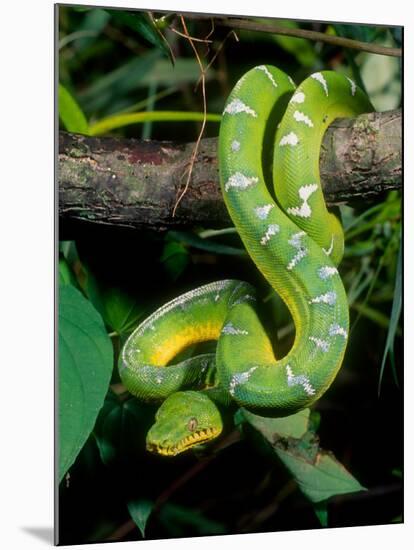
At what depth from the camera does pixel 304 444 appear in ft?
12.6

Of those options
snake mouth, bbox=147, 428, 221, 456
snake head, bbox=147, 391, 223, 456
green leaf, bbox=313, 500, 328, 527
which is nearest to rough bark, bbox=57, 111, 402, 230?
snake head, bbox=147, 391, 223, 456

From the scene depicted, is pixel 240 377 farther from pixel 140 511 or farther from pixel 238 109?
pixel 238 109

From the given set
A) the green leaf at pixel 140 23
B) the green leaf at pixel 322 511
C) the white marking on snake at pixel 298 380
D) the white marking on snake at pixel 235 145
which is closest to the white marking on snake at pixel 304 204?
the white marking on snake at pixel 235 145

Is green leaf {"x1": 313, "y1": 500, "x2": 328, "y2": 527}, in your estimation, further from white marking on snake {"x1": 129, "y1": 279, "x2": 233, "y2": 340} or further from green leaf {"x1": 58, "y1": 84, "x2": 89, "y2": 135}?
green leaf {"x1": 58, "y1": 84, "x2": 89, "y2": 135}

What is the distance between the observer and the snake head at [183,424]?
3.48 meters

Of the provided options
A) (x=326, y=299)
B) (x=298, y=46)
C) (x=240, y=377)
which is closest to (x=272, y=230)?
(x=326, y=299)

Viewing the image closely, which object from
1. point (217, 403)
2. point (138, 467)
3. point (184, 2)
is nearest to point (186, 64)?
point (184, 2)

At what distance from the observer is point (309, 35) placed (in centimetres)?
385

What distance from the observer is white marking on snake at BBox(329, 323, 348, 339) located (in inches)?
144

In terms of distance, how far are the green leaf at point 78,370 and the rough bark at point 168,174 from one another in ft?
1.06

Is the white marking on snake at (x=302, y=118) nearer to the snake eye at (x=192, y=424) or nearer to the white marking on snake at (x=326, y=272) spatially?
the white marking on snake at (x=326, y=272)

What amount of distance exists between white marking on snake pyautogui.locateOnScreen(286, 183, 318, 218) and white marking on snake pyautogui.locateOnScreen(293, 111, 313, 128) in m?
0.22

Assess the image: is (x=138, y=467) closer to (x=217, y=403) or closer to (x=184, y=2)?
(x=217, y=403)

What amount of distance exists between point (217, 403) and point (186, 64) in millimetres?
1241
